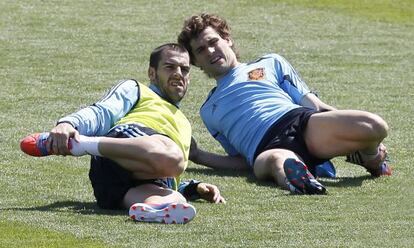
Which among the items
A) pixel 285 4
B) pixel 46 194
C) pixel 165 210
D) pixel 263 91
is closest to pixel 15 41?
pixel 285 4

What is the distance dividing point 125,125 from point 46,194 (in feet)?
2.52

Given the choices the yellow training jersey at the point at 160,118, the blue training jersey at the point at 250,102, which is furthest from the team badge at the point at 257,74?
the yellow training jersey at the point at 160,118

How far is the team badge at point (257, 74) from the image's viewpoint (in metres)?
9.77

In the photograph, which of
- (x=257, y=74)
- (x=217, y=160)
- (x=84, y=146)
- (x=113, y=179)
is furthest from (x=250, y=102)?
(x=84, y=146)

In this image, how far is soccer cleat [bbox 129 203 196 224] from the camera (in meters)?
7.43

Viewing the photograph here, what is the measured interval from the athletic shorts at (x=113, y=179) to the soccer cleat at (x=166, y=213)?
38cm

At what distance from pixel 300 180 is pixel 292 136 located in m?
0.74

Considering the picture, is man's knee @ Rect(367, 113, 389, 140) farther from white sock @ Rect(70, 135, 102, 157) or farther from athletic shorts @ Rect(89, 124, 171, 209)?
white sock @ Rect(70, 135, 102, 157)

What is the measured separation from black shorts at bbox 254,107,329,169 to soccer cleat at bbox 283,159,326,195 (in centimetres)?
56

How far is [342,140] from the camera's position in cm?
908

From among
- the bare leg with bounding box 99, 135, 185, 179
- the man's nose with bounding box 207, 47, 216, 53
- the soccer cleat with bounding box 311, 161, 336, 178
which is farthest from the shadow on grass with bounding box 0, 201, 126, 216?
the man's nose with bounding box 207, 47, 216, 53

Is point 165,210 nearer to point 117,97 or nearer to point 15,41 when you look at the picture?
point 117,97

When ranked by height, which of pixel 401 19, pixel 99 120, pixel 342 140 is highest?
pixel 99 120

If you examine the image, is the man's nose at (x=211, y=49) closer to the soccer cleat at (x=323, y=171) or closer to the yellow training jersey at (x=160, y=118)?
the soccer cleat at (x=323, y=171)
